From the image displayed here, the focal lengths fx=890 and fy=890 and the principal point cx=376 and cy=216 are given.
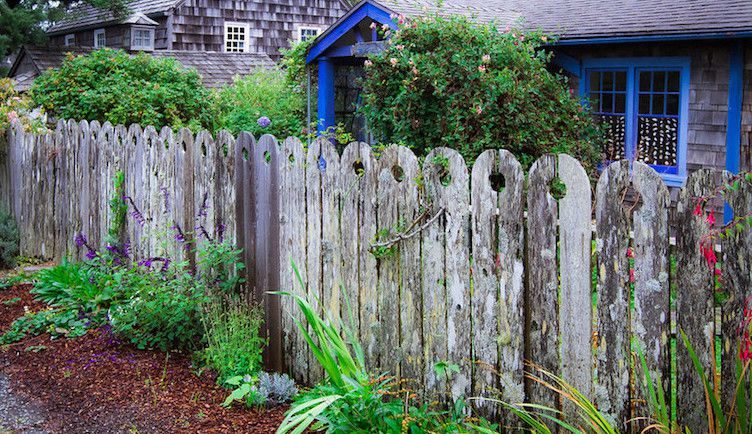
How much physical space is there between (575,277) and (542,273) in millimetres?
168

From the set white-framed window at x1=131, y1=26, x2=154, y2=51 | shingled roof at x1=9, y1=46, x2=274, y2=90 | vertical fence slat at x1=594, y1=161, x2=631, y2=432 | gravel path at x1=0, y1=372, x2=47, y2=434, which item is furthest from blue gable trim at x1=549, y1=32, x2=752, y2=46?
white-framed window at x1=131, y1=26, x2=154, y2=51

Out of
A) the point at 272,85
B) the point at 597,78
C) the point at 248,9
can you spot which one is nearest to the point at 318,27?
the point at 248,9

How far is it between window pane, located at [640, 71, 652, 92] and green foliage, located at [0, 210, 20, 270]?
8.08 m

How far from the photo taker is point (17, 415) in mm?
5180

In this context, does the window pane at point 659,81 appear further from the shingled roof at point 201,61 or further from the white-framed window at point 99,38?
the white-framed window at point 99,38

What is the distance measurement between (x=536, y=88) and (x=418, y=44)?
168 centimetres

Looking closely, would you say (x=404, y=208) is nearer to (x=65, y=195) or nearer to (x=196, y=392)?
(x=196, y=392)

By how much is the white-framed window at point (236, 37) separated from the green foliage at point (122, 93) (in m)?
20.8

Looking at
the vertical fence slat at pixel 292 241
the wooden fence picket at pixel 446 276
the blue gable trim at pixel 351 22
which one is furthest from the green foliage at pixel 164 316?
the blue gable trim at pixel 351 22

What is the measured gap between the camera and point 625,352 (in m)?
3.73

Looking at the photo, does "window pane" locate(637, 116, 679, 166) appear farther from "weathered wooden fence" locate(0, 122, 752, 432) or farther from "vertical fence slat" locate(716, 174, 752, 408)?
"vertical fence slat" locate(716, 174, 752, 408)

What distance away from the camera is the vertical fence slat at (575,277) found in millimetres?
3826

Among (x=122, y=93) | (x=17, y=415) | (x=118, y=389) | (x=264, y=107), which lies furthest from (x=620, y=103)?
(x=264, y=107)

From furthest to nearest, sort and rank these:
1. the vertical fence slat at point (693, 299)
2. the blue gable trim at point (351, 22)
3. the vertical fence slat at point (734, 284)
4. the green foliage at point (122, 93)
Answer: the blue gable trim at point (351, 22) < the green foliage at point (122, 93) < the vertical fence slat at point (693, 299) < the vertical fence slat at point (734, 284)
